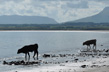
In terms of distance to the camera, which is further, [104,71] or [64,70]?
[64,70]

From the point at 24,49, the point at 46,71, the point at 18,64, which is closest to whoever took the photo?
the point at 46,71

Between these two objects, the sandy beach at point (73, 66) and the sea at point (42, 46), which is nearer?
the sandy beach at point (73, 66)

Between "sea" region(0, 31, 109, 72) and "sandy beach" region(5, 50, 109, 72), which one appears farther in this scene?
"sea" region(0, 31, 109, 72)

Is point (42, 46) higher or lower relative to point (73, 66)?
higher

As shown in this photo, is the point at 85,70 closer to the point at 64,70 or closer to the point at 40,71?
the point at 64,70

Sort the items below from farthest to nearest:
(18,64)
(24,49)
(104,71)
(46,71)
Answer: (24,49) < (18,64) < (46,71) < (104,71)

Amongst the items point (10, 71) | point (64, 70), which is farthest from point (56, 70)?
point (10, 71)

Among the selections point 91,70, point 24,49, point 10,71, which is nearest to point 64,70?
point 91,70

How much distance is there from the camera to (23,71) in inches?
946

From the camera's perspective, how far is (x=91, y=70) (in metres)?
22.8

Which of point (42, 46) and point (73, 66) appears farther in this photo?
point (42, 46)

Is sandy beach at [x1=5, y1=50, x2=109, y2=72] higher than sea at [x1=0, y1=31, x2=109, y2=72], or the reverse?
sea at [x1=0, y1=31, x2=109, y2=72]

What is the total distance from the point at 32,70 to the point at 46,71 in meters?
1.54

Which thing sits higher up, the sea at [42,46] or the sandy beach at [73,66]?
the sea at [42,46]
